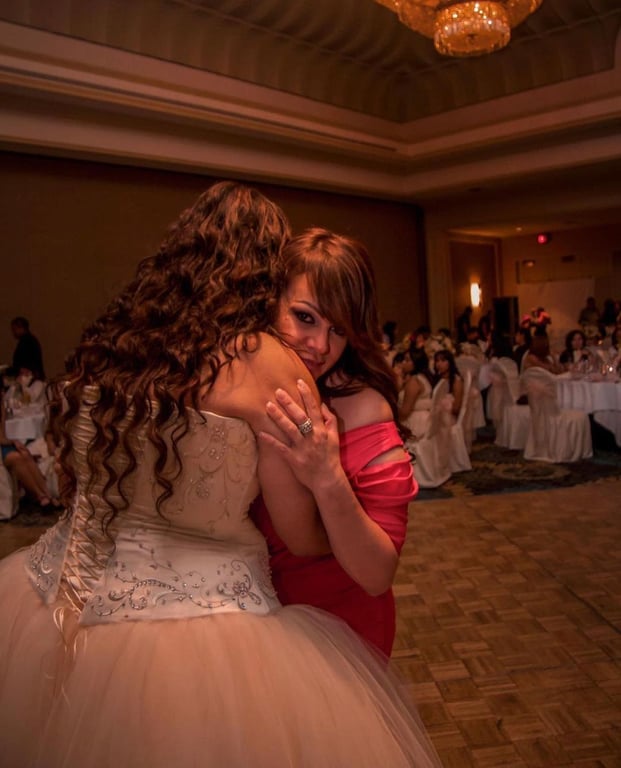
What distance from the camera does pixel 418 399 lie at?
5.98m

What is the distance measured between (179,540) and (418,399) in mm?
4882

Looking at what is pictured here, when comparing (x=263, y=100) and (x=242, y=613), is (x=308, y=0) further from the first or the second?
(x=242, y=613)

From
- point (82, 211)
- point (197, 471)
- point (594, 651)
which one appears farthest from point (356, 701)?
point (82, 211)

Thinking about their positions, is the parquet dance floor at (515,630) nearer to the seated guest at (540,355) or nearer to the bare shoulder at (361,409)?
the bare shoulder at (361,409)

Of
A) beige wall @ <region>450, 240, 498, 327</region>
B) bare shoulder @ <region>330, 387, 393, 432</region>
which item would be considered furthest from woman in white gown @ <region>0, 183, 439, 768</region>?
beige wall @ <region>450, 240, 498, 327</region>

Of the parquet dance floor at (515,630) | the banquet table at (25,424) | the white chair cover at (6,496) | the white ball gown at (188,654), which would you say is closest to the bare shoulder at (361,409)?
the white ball gown at (188,654)

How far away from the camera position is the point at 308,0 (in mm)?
8781

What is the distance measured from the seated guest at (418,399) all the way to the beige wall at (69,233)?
14.0 feet

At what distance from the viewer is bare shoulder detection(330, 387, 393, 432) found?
1428mm

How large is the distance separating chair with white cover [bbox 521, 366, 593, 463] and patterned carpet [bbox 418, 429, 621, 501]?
0.12 m

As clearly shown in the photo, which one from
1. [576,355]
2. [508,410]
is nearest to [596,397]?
[508,410]

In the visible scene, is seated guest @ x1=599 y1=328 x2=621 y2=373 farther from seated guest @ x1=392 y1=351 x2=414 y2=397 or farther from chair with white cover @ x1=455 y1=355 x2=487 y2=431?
seated guest @ x1=392 y1=351 x2=414 y2=397

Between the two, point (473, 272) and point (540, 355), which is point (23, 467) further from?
point (473, 272)

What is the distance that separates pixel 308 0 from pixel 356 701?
911 centimetres
